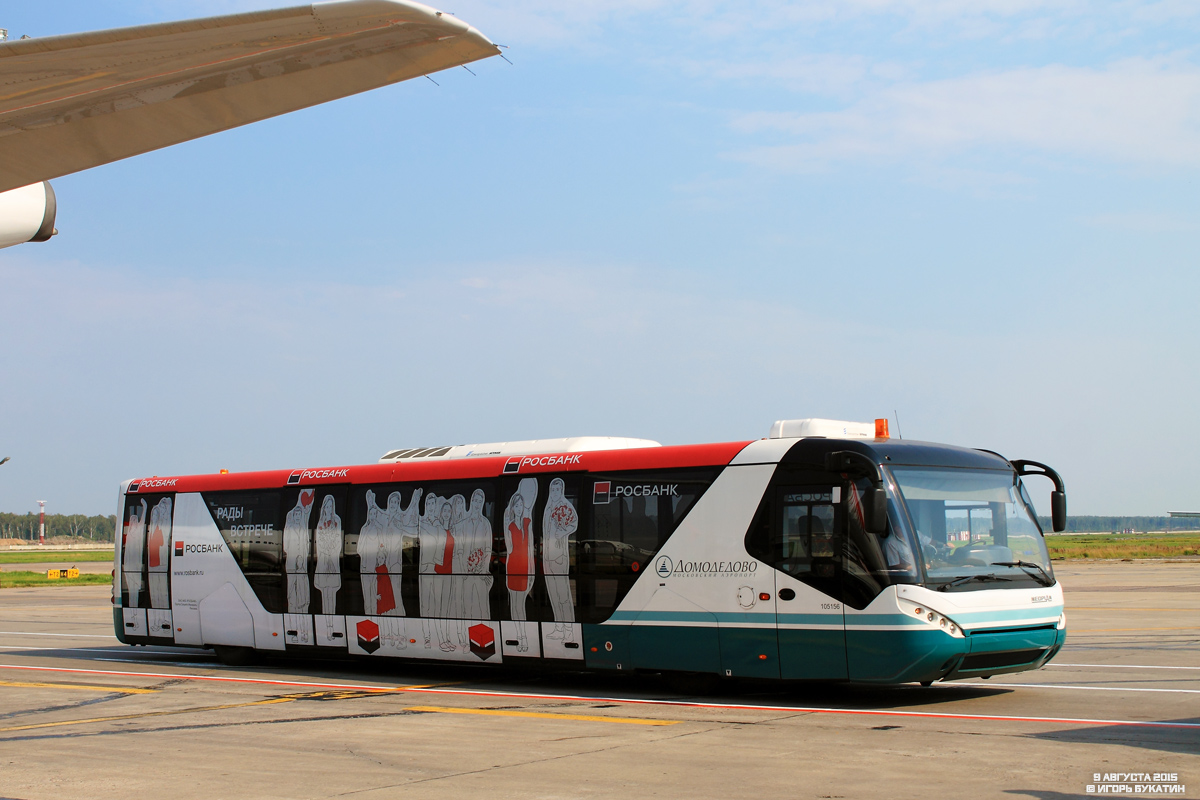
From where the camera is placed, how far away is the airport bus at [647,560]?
11.7m

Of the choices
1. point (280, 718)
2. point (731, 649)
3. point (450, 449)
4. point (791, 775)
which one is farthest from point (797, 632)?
point (450, 449)

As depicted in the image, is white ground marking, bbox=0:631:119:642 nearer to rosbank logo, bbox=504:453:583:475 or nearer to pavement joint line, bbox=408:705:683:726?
rosbank logo, bbox=504:453:583:475

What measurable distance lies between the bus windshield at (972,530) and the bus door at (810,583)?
0.83m

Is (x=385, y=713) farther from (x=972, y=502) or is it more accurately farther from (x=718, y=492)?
(x=972, y=502)

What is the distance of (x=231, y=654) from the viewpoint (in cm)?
1747

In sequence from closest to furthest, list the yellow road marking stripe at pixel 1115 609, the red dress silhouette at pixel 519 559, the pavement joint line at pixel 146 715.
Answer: the pavement joint line at pixel 146 715 → the red dress silhouette at pixel 519 559 → the yellow road marking stripe at pixel 1115 609

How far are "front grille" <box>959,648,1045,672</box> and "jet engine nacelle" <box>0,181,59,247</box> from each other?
943 centimetres

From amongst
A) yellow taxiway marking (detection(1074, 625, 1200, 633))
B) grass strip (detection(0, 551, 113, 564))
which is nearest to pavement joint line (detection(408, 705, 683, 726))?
yellow taxiway marking (detection(1074, 625, 1200, 633))

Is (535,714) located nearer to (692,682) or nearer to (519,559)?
(692,682)

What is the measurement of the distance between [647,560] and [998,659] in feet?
12.8

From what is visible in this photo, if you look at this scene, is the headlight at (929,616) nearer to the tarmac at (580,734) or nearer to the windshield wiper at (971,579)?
the windshield wiper at (971,579)

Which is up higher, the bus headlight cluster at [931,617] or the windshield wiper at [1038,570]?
the windshield wiper at [1038,570]

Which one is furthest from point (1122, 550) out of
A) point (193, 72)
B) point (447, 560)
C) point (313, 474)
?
point (193, 72)

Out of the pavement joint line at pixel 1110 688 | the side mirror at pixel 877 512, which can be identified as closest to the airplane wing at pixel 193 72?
the side mirror at pixel 877 512
